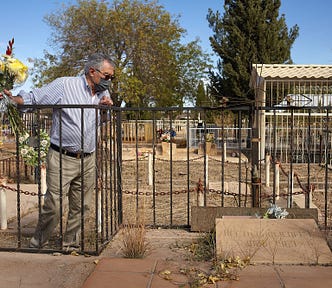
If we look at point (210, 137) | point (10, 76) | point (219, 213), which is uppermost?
point (10, 76)

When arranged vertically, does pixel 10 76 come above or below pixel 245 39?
below

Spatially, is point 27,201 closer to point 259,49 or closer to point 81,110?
point 81,110

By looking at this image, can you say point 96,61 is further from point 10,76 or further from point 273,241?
point 273,241

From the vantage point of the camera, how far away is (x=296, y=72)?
1438 cm

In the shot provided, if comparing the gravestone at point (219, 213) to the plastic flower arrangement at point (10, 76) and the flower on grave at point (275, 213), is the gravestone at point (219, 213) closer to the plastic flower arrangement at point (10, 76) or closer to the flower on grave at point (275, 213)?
the flower on grave at point (275, 213)

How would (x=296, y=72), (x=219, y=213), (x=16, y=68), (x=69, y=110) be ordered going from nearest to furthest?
(x=16, y=68) < (x=69, y=110) < (x=219, y=213) < (x=296, y=72)

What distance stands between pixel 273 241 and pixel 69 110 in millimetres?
2225

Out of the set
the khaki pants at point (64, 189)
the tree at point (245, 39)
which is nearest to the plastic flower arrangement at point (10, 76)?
the khaki pants at point (64, 189)

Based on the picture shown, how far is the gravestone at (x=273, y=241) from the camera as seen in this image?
4023 millimetres

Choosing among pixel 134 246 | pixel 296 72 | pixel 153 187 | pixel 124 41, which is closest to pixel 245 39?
pixel 124 41

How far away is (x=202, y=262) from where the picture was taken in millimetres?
4086

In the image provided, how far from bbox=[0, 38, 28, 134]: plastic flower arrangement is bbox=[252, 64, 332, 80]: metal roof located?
392 inches

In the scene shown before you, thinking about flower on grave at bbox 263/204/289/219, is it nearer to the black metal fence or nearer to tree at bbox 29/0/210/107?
the black metal fence

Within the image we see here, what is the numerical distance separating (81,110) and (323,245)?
248 centimetres
